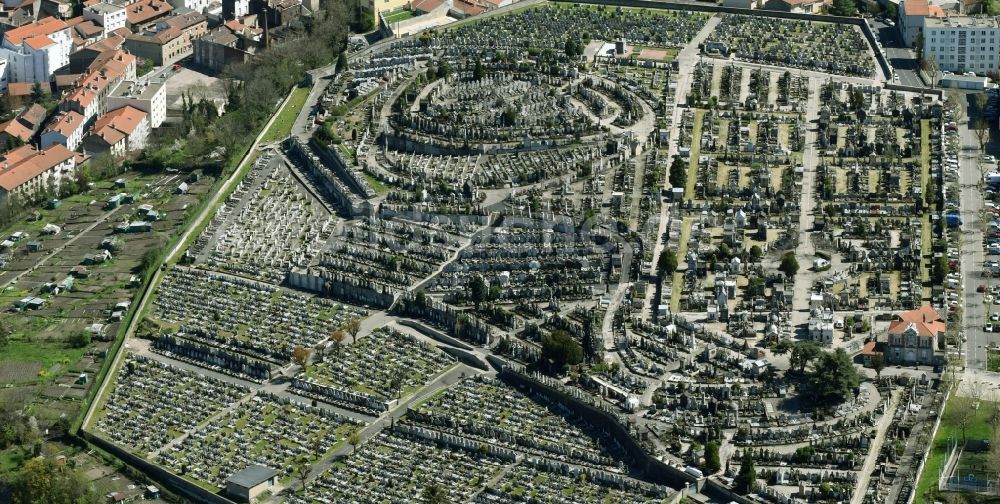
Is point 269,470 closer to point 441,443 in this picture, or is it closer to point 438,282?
point 441,443

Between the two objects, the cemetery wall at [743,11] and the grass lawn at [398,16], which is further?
the grass lawn at [398,16]

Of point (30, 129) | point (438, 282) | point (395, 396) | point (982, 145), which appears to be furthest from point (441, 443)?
point (30, 129)

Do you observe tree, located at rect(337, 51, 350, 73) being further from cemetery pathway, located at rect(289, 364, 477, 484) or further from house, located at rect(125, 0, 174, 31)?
cemetery pathway, located at rect(289, 364, 477, 484)

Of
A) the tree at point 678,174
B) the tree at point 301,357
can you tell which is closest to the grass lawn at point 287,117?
the tree at point 678,174

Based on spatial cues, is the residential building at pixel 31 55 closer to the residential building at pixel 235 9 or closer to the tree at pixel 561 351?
the residential building at pixel 235 9

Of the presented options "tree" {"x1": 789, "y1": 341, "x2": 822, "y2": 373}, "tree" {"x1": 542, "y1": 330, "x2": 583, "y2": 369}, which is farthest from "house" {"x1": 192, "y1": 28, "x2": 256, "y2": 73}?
"tree" {"x1": 789, "y1": 341, "x2": 822, "y2": 373}
